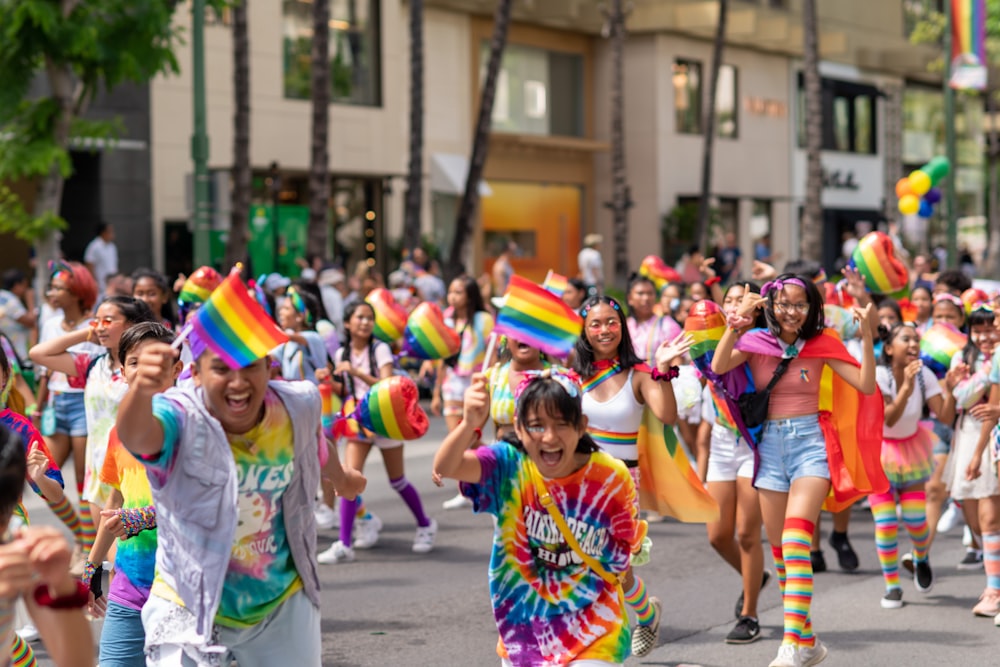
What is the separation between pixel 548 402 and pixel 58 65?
11702 mm

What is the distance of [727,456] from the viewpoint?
302 inches

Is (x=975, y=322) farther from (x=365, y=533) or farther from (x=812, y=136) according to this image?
(x=812, y=136)

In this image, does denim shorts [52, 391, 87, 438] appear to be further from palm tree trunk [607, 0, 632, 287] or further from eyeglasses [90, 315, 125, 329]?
palm tree trunk [607, 0, 632, 287]

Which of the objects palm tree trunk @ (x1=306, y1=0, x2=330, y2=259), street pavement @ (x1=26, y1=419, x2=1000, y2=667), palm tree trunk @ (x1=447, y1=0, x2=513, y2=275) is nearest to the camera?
street pavement @ (x1=26, y1=419, x2=1000, y2=667)

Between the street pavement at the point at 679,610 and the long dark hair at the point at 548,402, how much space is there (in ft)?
9.33

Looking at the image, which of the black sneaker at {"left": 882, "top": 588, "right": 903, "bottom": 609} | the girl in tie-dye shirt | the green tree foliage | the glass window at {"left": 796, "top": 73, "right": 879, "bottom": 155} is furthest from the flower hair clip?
the glass window at {"left": 796, "top": 73, "right": 879, "bottom": 155}

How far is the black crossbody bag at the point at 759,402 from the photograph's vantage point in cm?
697

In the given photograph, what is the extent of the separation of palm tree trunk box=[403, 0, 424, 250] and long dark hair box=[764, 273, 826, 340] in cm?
1748

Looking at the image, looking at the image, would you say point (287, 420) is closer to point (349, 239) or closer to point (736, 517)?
point (736, 517)

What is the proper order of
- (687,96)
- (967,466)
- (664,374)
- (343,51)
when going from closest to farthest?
1. (664,374)
2. (967,466)
3. (343,51)
4. (687,96)

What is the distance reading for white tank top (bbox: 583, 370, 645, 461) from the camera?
6.91 meters

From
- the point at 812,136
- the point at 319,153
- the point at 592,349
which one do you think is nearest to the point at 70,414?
the point at 592,349

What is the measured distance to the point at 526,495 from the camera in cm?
460

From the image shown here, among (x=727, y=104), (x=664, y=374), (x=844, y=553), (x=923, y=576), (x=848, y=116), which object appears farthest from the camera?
(x=848, y=116)
